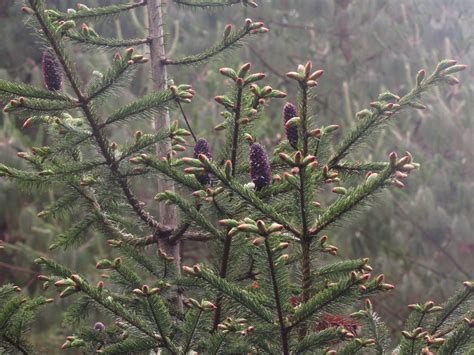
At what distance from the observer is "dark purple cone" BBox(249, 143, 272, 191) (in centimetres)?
130

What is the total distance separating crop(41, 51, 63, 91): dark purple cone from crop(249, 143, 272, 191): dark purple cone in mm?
517

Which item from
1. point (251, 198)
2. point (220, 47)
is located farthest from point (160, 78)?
point (251, 198)

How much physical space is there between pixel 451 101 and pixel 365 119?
405cm

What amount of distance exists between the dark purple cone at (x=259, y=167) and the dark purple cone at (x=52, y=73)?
20.3 inches

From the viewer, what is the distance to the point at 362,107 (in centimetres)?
548

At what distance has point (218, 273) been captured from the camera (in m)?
1.52

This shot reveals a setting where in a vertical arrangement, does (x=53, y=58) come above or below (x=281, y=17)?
below

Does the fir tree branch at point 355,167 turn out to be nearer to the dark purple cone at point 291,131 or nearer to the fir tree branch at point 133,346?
the dark purple cone at point 291,131

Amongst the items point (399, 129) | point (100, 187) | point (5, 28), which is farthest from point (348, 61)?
point (100, 187)

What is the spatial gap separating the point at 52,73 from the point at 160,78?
0.45m

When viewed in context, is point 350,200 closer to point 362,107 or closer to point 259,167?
point 259,167

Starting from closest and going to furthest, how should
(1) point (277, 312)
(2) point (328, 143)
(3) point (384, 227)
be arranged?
(1) point (277, 312) < (2) point (328, 143) < (3) point (384, 227)

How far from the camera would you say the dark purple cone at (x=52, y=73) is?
4.99 feet

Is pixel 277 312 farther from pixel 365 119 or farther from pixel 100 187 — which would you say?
pixel 100 187
